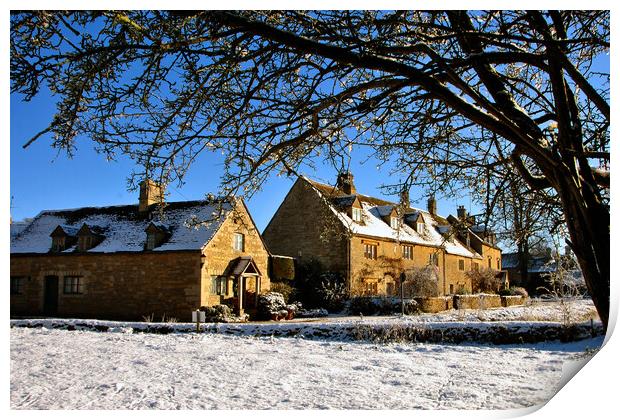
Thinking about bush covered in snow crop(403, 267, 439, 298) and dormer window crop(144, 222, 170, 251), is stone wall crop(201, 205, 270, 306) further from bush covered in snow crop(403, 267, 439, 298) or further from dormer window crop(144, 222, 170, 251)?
bush covered in snow crop(403, 267, 439, 298)

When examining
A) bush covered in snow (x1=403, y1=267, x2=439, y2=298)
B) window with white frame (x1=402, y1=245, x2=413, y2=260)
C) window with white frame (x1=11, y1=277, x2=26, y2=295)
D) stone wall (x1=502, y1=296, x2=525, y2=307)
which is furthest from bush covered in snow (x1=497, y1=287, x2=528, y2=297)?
window with white frame (x1=11, y1=277, x2=26, y2=295)

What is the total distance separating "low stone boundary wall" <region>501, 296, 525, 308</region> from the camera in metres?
10.4

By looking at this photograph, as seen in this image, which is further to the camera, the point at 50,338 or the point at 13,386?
the point at 50,338

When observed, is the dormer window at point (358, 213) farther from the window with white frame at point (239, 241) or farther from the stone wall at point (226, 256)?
the window with white frame at point (239, 241)

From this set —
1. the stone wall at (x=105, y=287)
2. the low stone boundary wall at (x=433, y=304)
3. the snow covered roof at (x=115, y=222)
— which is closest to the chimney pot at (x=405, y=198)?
the snow covered roof at (x=115, y=222)

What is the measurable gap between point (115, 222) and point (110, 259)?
1.35 feet

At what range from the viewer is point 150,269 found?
21.1ft

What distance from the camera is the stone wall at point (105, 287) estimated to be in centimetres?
449

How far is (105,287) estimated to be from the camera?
5.30 meters

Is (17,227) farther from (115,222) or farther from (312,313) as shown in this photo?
(312,313)

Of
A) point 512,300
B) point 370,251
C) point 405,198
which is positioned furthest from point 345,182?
point 512,300
